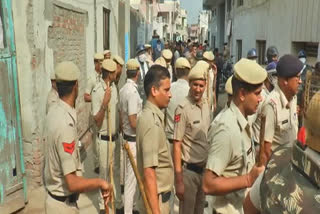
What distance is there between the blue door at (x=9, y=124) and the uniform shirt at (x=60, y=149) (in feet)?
4.49

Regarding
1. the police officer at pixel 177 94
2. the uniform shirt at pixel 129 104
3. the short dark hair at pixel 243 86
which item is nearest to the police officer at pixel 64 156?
the short dark hair at pixel 243 86

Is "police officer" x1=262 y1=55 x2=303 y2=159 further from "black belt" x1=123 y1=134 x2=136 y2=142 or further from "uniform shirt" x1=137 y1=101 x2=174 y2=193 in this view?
"black belt" x1=123 y1=134 x2=136 y2=142

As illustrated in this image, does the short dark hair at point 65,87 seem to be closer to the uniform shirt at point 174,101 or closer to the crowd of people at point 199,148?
the crowd of people at point 199,148

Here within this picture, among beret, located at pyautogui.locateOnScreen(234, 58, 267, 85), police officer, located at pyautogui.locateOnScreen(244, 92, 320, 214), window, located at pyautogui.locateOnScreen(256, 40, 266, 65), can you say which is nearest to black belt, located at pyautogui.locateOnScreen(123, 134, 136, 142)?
beret, located at pyautogui.locateOnScreen(234, 58, 267, 85)

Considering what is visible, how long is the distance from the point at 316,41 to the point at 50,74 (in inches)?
224

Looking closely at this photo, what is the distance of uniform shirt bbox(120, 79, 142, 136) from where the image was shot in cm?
423

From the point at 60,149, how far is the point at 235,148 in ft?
4.12

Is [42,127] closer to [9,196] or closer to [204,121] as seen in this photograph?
[9,196]

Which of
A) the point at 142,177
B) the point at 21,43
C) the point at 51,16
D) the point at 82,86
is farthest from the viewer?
the point at 82,86

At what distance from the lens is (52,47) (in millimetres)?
5008

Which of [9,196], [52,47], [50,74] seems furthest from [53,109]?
[52,47]

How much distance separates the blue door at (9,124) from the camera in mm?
3781

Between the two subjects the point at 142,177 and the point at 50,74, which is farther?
the point at 50,74

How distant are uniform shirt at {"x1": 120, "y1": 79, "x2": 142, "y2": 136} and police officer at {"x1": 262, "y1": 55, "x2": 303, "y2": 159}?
158cm
